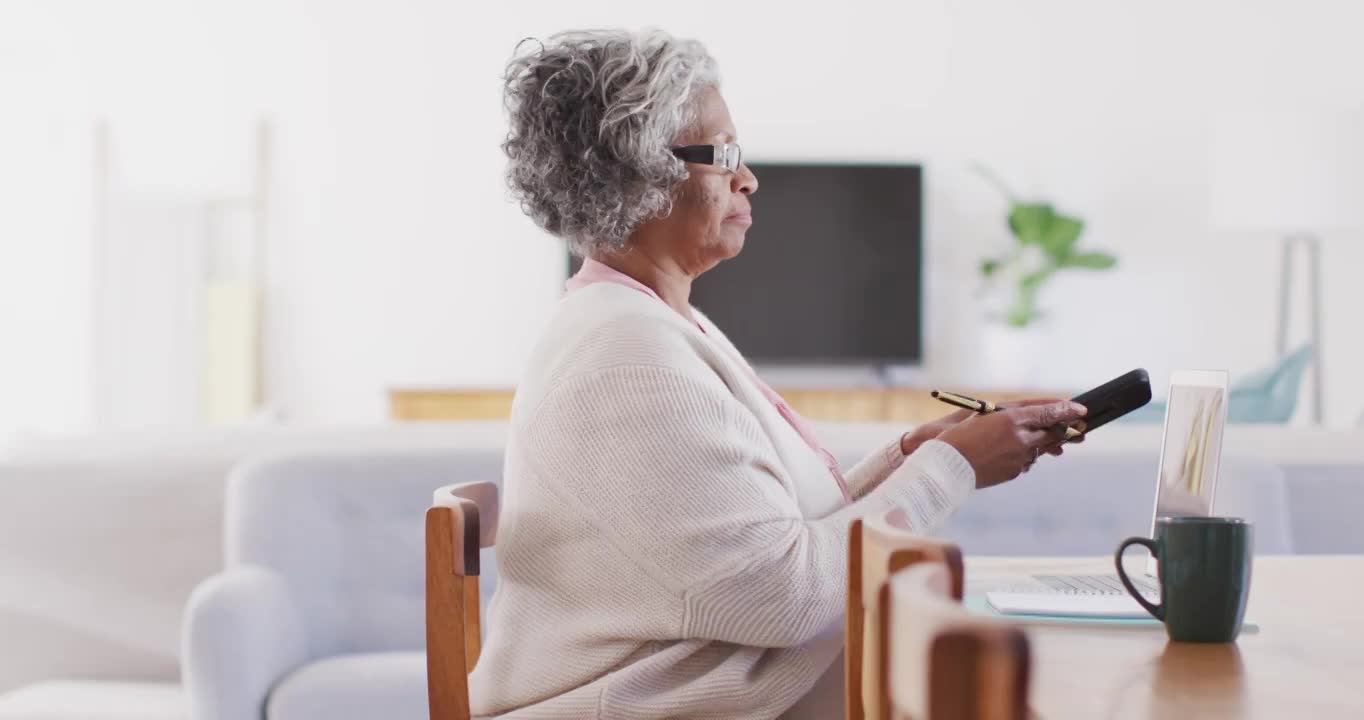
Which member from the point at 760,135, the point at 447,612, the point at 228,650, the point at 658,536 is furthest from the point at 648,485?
the point at 760,135

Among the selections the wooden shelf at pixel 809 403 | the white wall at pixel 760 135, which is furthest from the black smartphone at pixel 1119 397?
the white wall at pixel 760 135

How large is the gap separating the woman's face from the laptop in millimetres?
461

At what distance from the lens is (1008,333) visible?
17.5 ft

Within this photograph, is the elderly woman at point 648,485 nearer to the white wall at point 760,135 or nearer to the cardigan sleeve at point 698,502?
the cardigan sleeve at point 698,502

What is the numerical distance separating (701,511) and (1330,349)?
4864 mm

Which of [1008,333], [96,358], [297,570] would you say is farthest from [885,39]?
[297,570]

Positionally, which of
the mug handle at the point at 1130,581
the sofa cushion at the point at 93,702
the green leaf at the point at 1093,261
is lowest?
the sofa cushion at the point at 93,702

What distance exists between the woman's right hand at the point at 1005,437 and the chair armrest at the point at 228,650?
1063mm

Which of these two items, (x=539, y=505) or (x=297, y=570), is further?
(x=297, y=570)

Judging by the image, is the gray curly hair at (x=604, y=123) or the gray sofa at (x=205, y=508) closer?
the gray curly hair at (x=604, y=123)

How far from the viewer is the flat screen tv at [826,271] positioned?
5434 millimetres

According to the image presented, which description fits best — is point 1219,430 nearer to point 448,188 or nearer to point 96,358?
point 448,188

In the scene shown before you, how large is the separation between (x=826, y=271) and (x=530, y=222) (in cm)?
111

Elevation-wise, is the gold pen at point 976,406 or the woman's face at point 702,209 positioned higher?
the woman's face at point 702,209
